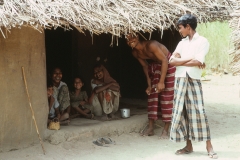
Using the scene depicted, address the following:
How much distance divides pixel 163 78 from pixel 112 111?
46.4 inches

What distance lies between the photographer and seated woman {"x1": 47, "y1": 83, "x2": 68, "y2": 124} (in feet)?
19.2

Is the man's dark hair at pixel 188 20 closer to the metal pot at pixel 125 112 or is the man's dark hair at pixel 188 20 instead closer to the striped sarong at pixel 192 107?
the striped sarong at pixel 192 107

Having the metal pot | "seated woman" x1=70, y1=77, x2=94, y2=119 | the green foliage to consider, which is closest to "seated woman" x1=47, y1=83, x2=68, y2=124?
"seated woman" x1=70, y1=77, x2=94, y2=119

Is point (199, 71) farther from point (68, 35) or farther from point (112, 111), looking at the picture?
point (68, 35)

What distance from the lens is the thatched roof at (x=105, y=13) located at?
4.39 m

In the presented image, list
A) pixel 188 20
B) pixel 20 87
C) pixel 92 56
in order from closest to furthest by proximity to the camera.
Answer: pixel 188 20 < pixel 20 87 < pixel 92 56

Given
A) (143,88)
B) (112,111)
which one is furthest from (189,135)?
(143,88)

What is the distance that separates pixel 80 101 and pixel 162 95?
1325mm

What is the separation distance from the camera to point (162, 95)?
5.96m

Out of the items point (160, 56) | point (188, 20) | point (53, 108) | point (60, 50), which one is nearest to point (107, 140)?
point (53, 108)

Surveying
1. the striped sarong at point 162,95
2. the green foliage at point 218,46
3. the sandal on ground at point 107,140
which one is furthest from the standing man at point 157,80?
the green foliage at point 218,46

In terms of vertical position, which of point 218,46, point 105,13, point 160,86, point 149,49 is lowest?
point 160,86

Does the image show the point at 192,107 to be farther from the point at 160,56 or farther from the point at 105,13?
the point at 105,13

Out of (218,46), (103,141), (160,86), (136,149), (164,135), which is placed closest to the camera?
(136,149)
